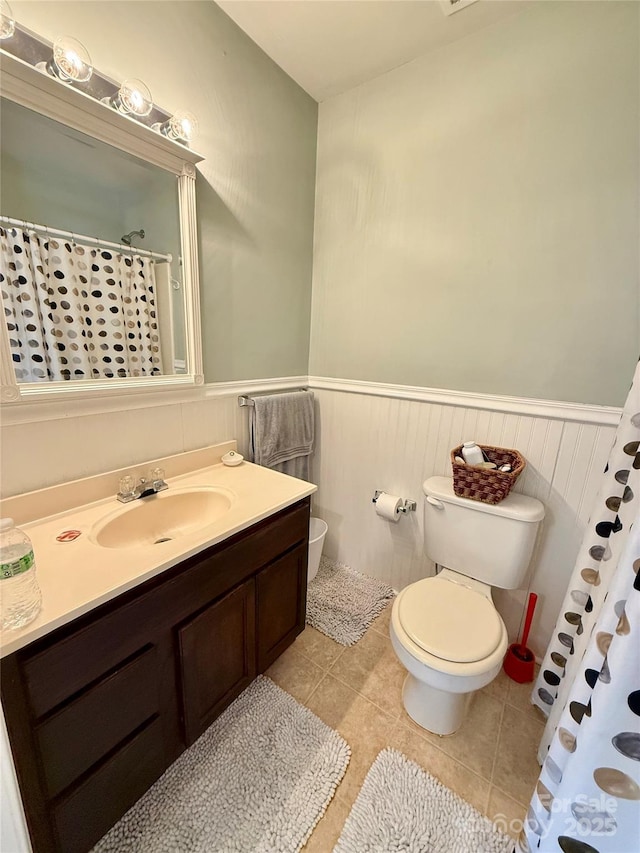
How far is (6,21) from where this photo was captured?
0.80m

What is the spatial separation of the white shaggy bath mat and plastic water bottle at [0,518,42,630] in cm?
107

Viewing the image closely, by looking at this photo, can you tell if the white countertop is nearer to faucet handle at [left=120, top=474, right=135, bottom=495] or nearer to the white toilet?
faucet handle at [left=120, top=474, right=135, bottom=495]

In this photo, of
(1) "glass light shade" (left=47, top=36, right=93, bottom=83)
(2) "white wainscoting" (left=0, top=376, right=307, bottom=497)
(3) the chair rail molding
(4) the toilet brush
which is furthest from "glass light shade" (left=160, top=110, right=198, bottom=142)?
(4) the toilet brush

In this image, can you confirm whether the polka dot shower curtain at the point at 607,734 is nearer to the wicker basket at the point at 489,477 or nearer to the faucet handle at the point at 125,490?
the wicker basket at the point at 489,477

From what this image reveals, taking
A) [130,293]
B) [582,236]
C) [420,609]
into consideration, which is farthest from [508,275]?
[130,293]

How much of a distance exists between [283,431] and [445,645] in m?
1.12

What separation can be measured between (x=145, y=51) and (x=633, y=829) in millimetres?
2331

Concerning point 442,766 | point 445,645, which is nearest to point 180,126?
point 445,645

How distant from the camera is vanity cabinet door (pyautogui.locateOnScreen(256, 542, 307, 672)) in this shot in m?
1.22

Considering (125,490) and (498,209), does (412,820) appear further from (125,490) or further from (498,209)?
(498,209)

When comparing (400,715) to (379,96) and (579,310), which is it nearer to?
(579,310)

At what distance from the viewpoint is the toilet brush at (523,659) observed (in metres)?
1.43

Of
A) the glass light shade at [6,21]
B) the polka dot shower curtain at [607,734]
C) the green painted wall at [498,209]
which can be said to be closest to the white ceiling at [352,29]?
the green painted wall at [498,209]

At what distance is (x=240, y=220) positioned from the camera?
1.47 metres
